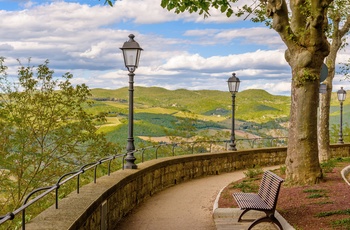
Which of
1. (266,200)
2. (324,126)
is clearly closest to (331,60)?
(324,126)

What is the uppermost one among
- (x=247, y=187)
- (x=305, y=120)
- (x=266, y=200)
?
(x=305, y=120)

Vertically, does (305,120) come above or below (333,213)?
above

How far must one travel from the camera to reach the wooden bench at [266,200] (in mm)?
9391

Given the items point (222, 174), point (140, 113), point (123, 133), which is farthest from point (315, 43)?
point (140, 113)

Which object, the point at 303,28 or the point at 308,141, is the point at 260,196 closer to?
the point at 308,141

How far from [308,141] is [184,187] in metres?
4.44

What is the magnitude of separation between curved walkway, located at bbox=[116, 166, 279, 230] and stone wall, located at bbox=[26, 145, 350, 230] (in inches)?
9.4

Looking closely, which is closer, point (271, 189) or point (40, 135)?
point (271, 189)

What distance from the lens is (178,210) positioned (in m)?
12.8

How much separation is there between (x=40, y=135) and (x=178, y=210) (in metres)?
12.8

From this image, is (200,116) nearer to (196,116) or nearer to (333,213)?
(196,116)

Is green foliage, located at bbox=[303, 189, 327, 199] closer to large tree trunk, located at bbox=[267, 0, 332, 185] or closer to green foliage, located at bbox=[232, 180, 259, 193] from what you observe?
large tree trunk, located at bbox=[267, 0, 332, 185]

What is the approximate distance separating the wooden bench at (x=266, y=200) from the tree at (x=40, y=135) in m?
13.6

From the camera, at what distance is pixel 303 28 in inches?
565
